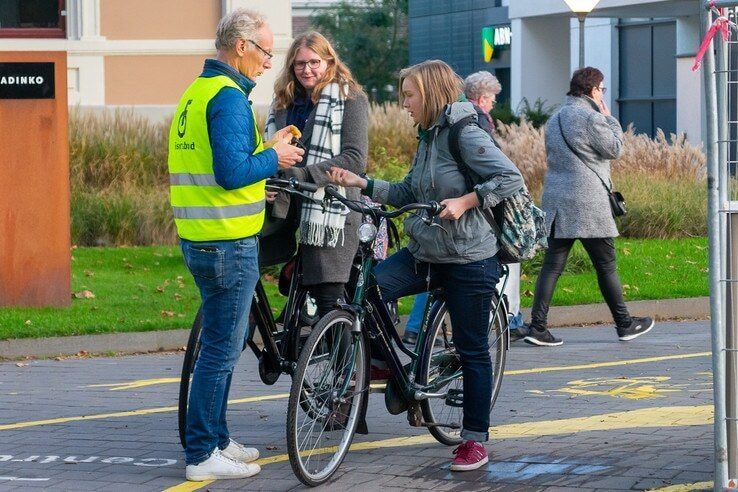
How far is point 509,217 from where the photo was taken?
20.0 feet

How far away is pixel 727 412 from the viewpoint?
498cm

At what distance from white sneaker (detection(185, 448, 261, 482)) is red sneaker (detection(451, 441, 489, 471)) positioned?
896mm

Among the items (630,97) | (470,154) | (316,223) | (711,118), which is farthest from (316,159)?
(630,97)

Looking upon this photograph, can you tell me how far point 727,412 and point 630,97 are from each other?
108 feet

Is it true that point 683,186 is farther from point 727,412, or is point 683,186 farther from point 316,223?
point 727,412

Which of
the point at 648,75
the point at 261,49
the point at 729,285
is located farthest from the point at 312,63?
the point at 648,75

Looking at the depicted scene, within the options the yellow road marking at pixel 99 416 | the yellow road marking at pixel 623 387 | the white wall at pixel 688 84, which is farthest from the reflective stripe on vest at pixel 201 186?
the white wall at pixel 688 84

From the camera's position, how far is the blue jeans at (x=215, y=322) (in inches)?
231

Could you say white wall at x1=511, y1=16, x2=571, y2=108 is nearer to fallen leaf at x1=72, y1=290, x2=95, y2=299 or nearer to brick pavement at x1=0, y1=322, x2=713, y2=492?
fallen leaf at x1=72, y1=290, x2=95, y2=299


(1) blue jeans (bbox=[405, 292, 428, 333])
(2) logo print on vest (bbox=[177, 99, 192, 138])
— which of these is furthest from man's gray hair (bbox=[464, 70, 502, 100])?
(2) logo print on vest (bbox=[177, 99, 192, 138])

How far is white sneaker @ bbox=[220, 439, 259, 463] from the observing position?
20.7ft

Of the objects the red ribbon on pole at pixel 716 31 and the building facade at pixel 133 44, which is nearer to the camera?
the red ribbon on pole at pixel 716 31

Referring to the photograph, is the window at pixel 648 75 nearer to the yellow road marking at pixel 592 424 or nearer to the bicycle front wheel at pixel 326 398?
the yellow road marking at pixel 592 424

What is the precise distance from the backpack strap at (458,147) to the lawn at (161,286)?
5221 millimetres
